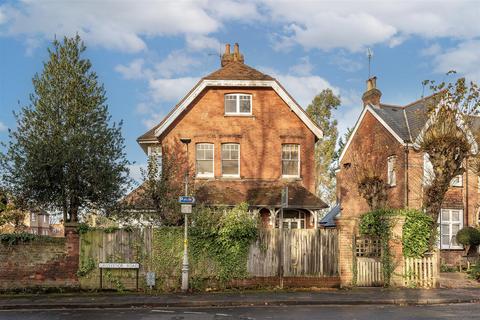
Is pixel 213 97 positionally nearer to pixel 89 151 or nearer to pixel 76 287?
pixel 89 151

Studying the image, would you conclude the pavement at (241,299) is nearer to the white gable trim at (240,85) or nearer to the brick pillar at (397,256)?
the brick pillar at (397,256)

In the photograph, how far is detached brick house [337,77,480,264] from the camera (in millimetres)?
28859

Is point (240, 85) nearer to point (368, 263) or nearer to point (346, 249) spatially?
point (346, 249)

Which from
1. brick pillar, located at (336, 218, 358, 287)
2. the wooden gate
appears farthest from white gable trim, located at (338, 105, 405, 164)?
brick pillar, located at (336, 218, 358, 287)

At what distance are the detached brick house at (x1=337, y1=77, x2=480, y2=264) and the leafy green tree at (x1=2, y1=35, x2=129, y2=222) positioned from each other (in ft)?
41.5

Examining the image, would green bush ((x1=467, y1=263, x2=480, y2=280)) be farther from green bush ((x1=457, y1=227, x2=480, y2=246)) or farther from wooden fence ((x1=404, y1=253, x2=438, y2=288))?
green bush ((x1=457, y1=227, x2=480, y2=246))

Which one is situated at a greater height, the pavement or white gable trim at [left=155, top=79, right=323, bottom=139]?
white gable trim at [left=155, top=79, right=323, bottom=139]

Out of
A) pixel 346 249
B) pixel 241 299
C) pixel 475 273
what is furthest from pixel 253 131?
pixel 241 299

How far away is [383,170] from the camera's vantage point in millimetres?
31406

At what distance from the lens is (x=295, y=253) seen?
18.3m

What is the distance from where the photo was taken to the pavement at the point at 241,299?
14.7 meters

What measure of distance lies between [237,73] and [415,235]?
13295 millimetres

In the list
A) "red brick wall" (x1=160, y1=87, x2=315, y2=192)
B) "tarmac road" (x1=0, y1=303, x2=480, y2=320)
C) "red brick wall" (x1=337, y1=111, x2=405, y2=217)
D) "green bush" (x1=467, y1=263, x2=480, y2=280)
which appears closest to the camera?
"tarmac road" (x1=0, y1=303, x2=480, y2=320)

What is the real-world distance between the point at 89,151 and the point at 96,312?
9.83 metres
